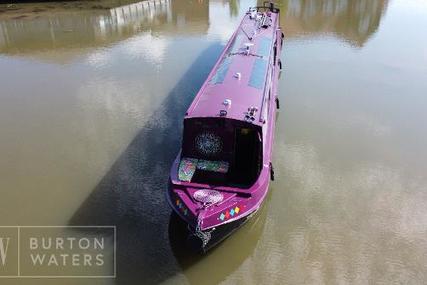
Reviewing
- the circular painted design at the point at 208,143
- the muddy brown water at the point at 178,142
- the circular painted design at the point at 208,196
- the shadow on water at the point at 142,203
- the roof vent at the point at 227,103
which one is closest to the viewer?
the circular painted design at the point at 208,196

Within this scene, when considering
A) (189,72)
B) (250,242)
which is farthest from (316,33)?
(250,242)

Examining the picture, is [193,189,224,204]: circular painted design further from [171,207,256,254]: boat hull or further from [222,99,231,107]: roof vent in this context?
[222,99,231,107]: roof vent

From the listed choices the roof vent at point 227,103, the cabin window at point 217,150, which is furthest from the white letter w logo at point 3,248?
the roof vent at point 227,103

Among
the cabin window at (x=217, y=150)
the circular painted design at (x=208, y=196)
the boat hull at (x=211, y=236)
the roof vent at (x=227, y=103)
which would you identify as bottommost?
the boat hull at (x=211, y=236)

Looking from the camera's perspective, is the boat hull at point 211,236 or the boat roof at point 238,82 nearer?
the boat hull at point 211,236

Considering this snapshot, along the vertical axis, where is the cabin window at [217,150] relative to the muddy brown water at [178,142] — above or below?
above

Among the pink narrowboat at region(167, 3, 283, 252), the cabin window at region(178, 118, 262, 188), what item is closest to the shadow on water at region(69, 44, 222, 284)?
the pink narrowboat at region(167, 3, 283, 252)

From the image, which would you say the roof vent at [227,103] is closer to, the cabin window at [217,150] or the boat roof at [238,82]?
the boat roof at [238,82]

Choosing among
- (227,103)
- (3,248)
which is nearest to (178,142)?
(227,103)
